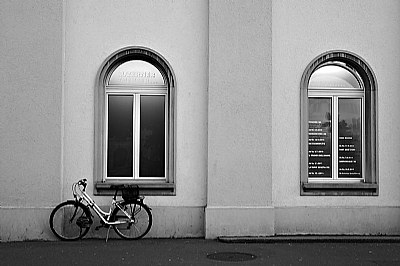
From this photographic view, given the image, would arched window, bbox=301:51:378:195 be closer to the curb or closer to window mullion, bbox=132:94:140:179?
the curb

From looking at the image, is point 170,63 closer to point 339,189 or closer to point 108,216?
point 108,216

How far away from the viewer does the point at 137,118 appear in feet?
40.4

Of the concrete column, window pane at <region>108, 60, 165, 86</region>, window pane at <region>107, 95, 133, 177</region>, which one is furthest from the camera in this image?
window pane at <region>108, 60, 165, 86</region>

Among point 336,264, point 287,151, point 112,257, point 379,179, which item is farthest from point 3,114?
point 379,179

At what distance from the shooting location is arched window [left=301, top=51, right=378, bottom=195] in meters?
12.4

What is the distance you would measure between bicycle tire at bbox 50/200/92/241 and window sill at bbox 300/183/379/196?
4.34 meters

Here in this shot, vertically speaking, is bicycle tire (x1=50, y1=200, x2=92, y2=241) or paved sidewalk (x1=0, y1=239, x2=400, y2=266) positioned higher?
bicycle tire (x1=50, y1=200, x2=92, y2=241)

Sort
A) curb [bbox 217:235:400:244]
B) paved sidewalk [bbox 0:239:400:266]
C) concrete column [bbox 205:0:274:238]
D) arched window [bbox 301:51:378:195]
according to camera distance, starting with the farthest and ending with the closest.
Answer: arched window [bbox 301:51:378:195] → concrete column [bbox 205:0:274:238] → curb [bbox 217:235:400:244] → paved sidewalk [bbox 0:239:400:266]

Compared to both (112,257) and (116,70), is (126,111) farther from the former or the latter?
(112,257)

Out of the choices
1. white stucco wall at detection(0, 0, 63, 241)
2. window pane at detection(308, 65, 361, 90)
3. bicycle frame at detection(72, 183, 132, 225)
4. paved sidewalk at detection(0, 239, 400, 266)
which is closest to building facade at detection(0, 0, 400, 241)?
white stucco wall at detection(0, 0, 63, 241)

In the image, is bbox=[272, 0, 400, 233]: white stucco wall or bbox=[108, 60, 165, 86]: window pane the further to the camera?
bbox=[108, 60, 165, 86]: window pane

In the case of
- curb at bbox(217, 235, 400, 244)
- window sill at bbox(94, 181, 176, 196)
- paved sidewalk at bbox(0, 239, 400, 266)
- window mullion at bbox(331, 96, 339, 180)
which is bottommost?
paved sidewalk at bbox(0, 239, 400, 266)

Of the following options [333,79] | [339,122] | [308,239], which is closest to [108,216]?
[308,239]

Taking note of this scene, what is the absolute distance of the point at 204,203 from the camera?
39.1 feet
